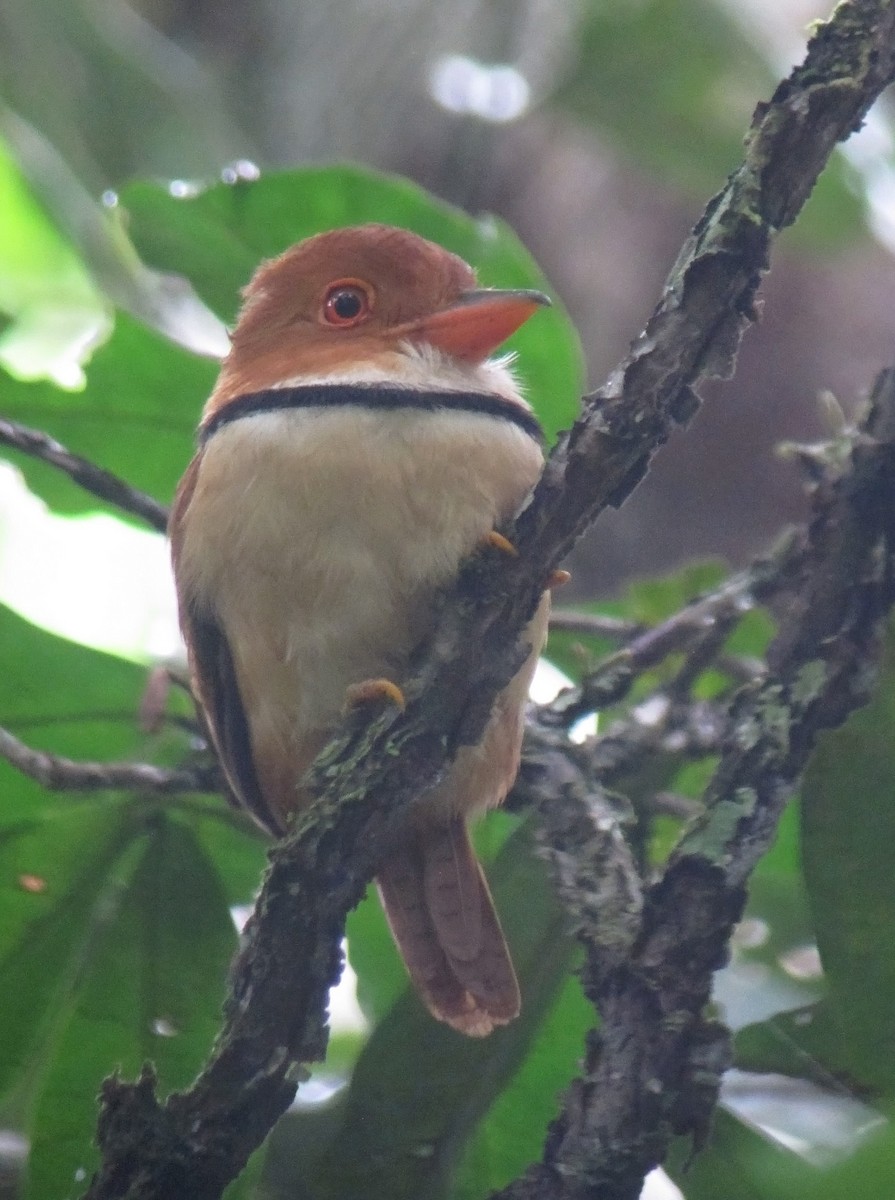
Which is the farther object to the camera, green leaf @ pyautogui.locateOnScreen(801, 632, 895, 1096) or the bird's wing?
the bird's wing

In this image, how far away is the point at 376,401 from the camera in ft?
7.18

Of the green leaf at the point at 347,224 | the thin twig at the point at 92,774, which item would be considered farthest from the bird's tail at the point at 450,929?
the green leaf at the point at 347,224

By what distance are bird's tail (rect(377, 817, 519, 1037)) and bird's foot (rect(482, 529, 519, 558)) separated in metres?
0.56

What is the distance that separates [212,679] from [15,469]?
24.8 inches

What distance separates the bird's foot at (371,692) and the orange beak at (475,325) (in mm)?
632

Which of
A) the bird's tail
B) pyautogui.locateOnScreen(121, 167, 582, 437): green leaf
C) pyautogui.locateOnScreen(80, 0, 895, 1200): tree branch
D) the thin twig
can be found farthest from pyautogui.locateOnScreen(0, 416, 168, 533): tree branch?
pyautogui.locateOnScreen(80, 0, 895, 1200): tree branch

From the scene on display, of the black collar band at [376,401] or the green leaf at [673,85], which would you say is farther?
the green leaf at [673,85]

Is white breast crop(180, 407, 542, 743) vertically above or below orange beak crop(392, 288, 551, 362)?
below

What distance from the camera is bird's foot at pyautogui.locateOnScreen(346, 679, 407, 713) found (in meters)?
1.90

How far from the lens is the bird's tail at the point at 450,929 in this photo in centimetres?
216

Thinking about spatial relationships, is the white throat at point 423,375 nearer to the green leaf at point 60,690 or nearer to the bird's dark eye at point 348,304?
the bird's dark eye at point 348,304

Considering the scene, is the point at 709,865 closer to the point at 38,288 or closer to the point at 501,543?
the point at 501,543

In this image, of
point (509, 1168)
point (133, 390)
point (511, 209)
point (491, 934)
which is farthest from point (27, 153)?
point (509, 1168)

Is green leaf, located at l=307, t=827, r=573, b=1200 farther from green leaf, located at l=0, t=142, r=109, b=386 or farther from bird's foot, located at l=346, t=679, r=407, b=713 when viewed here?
green leaf, located at l=0, t=142, r=109, b=386
